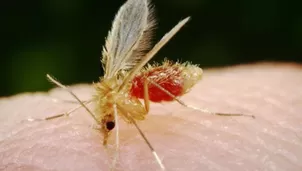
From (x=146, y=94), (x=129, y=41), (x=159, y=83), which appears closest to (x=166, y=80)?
(x=159, y=83)

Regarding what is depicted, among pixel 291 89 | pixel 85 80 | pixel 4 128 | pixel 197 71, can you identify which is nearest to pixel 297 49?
pixel 85 80

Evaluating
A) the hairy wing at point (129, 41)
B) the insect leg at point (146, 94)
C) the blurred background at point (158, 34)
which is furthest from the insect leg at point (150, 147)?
Answer: the blurred background at point (158, 34)

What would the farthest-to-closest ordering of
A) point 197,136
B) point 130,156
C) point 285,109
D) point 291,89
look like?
1. point 291,89
2. point 285,109
3. point 197,136
4. point 130,156

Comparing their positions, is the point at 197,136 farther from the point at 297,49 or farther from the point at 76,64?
the point at 297,49

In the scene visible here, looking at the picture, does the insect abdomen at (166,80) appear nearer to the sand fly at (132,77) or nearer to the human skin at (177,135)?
the sand fly at (132,77)

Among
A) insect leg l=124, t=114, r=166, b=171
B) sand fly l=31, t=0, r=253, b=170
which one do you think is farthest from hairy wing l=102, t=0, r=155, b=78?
insect leg l=124, t=114, r=166, b=171

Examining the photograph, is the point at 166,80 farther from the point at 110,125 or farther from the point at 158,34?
the point at 158,34
